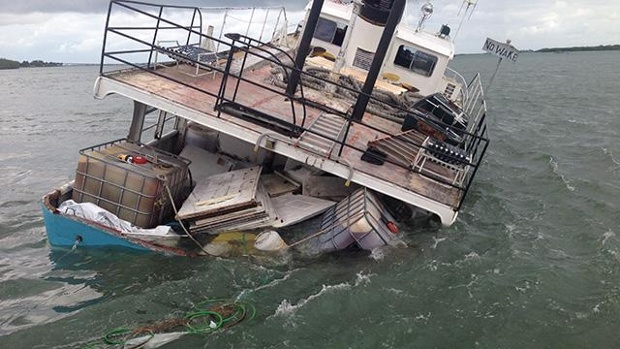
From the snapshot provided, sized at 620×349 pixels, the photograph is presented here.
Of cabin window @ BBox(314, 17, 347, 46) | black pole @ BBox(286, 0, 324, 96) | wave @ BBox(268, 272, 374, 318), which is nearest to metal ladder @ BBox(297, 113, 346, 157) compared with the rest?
black pole @ BBox(286, 0, 324, 96)

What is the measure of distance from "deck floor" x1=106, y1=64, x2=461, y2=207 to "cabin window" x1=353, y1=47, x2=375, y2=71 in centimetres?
210

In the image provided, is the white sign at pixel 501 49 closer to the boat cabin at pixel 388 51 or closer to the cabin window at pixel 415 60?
the boat cabin at pixel 388 51

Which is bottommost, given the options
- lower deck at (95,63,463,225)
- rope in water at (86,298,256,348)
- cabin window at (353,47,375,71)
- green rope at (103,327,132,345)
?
green rope at (103,327,132,345)

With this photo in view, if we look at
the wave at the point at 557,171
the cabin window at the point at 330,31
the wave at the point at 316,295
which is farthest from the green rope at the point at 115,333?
the wave at the point at 557,171

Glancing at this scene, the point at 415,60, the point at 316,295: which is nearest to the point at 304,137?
the point at 316,295

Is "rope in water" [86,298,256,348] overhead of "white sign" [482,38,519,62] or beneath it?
beneath

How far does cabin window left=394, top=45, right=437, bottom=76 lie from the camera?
46.8ft

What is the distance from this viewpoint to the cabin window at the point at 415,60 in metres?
14.3

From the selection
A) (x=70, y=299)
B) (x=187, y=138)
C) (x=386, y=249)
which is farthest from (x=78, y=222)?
(x=386, y=249)

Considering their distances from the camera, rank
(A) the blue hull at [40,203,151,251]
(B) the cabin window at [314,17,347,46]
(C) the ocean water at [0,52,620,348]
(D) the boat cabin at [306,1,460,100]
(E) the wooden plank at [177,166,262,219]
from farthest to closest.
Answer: (B) the cabin window at [314,17,347,46], (D) the boat cabin at [306,1,460,100], (E) the wooden plank at [177,166,262,219], (A) the blue hull at [40,203,151,251], (C) the ocean water at [0,52,620,348]

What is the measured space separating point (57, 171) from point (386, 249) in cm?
1298

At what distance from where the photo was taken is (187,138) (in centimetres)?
1191

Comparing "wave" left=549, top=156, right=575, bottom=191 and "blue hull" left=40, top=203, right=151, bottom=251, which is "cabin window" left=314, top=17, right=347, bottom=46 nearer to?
"wave" left=549, top=156, right=575, bottom=191

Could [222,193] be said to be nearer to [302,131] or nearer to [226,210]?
[226,210]
